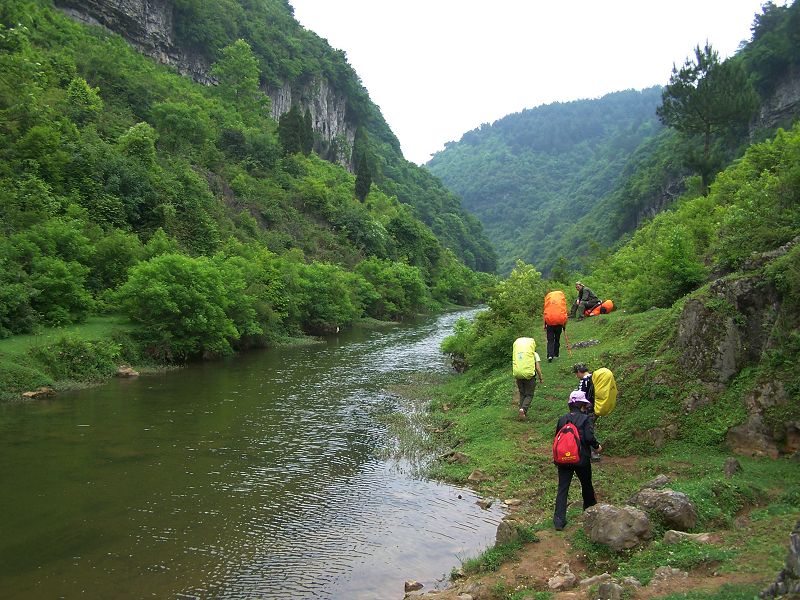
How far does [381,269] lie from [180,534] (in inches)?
2262

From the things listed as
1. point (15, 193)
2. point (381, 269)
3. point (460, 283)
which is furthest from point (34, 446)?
point (460, 283)

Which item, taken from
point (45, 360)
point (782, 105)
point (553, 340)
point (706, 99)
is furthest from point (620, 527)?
point (782, 105)

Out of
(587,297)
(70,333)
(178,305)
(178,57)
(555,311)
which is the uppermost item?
(178,57)

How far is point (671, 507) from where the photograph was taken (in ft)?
25.7

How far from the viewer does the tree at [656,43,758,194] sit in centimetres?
4072

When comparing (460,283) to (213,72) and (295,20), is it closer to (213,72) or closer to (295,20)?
(213,72)

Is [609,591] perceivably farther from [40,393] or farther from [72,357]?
[72,357]

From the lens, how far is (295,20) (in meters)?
128

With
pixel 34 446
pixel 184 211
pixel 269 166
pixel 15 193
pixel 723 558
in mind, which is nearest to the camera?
pixel 723 558

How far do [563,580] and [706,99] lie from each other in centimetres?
4284

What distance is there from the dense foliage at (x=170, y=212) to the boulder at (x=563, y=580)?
80.3ft

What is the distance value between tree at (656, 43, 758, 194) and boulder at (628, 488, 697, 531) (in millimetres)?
37813

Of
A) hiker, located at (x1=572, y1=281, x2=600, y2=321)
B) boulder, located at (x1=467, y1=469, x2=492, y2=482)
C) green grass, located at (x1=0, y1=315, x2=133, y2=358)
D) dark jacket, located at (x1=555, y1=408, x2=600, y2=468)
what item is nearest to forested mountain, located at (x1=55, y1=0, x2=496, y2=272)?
green grass, located at (x1=0, y1=315, x2=133, y2=358)

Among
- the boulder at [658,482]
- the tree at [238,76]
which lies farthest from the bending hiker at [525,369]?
the tree at [238,76]
